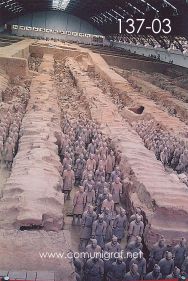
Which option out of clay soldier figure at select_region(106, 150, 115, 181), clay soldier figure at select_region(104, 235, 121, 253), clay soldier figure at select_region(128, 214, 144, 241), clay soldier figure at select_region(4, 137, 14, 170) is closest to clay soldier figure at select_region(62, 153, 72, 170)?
clay soldier figure at select_region(106, 150, 115, 181)

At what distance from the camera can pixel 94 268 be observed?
17.0 feet

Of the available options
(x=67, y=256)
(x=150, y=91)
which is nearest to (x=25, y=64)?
(x=150, y=91)

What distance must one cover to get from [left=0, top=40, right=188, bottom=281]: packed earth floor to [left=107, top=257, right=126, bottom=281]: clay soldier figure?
0.04 feet

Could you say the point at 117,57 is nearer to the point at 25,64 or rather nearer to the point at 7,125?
the point at 25,64

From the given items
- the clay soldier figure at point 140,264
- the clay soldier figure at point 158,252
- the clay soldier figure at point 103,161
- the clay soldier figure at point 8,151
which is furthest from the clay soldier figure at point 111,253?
the clay soldier figure at point 8,151

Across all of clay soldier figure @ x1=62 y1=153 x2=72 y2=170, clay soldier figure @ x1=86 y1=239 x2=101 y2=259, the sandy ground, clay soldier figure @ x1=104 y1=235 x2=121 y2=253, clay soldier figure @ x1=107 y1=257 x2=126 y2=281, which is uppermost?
clay soldier figure @ x1=62 y1=153 x2=72 y2=170

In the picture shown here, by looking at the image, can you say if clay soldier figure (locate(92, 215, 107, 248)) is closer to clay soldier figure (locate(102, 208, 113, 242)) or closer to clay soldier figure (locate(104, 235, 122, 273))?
clay soldier figure (locate(102, 208, 113, 242))

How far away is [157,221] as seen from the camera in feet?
21.3

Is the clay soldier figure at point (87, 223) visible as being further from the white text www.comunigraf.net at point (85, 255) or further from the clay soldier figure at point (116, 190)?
the clay soldier figure at point (116, 190)

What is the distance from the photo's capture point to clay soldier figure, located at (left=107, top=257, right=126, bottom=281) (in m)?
5.25

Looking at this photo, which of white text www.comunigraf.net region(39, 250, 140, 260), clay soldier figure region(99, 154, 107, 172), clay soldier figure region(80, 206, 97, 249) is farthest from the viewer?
clay soldier figure region(99, 154, 107, 172)

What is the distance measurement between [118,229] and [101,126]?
552 cm

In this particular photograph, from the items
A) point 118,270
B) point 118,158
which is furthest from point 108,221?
point 118,158

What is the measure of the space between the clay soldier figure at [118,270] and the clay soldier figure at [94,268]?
5.9 inches
